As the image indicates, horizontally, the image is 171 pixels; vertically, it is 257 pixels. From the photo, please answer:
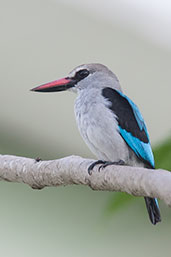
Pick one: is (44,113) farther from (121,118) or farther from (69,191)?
(121,118)

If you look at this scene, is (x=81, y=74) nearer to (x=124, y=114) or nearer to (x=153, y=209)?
(x=124, y=114)

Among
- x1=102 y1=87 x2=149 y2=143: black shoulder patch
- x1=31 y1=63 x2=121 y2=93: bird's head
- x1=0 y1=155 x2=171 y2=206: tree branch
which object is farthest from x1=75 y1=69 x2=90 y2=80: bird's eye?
x1=0 y1=155 x2=171 y2=206: tree branch

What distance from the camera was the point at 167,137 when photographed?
0.75 metres

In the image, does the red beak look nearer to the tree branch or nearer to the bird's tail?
the tree branch

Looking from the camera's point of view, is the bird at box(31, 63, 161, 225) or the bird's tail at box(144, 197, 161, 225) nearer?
the bird's tail at box(144, 197, 161, 225)

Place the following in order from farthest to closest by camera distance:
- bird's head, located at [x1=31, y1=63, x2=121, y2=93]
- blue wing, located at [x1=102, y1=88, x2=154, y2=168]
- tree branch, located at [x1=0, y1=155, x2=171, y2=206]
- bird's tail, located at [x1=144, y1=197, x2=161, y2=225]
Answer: bird's head, located at [x1=31, y1=63, x2=121, y2=93]
blue wing, located at [x1=102, y1=88, x2=154, y2=168]
bird's tail, located at [x1=144, y1=197, x2=161, y2=225]
tree branch, located at [x1=0, y1=155, x2=171, y2=206]

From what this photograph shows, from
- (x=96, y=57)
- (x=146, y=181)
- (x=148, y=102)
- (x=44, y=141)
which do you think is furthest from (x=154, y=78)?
(x=146, y=181)

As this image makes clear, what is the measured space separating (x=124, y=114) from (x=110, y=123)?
0.04 meters

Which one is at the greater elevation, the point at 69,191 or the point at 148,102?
the point at 148,102

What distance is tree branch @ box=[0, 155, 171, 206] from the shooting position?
0.80m


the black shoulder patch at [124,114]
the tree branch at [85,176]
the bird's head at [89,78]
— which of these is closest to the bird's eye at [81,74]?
the bird's head at [89,78]

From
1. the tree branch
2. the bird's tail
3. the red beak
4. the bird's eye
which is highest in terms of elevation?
the bird's eye

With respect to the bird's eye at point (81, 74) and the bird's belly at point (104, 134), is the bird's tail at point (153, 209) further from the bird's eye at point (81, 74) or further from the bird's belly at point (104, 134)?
the bird's eye at point (81, 74)

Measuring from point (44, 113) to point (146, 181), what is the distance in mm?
2395
